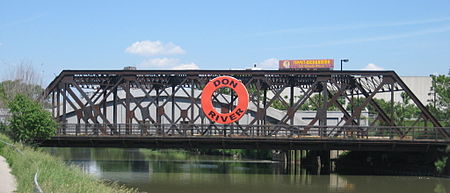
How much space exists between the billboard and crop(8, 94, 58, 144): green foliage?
26.4 meters

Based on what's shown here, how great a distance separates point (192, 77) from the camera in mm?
51094

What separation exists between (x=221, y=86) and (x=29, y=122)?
1454 cm

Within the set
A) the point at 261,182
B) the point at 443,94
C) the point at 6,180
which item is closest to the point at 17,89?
the point at 261,182

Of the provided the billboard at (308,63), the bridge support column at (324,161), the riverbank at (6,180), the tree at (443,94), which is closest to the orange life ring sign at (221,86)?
the bridge support column at (324,161)

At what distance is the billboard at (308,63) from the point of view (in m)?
62.1

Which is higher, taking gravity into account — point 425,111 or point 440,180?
point 425,111

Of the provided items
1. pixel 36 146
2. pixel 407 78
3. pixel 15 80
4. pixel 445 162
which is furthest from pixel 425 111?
pixel 407 78

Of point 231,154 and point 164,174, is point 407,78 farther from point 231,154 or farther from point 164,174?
point 164,174

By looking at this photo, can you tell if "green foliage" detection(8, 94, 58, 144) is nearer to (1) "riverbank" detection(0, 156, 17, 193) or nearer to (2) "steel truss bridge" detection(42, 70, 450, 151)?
(2) "steel truss bridge" detection(42, 70, 450, 151)

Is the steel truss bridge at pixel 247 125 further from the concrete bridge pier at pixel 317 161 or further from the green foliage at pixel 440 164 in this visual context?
the concrete bridge pier at pixel 317 161

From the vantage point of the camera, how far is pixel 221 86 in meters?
49.7

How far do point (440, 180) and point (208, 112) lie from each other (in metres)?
18.4

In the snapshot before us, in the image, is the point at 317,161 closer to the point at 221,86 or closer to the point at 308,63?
the point at 308,63

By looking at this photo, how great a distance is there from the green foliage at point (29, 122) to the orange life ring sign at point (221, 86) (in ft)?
38.3
